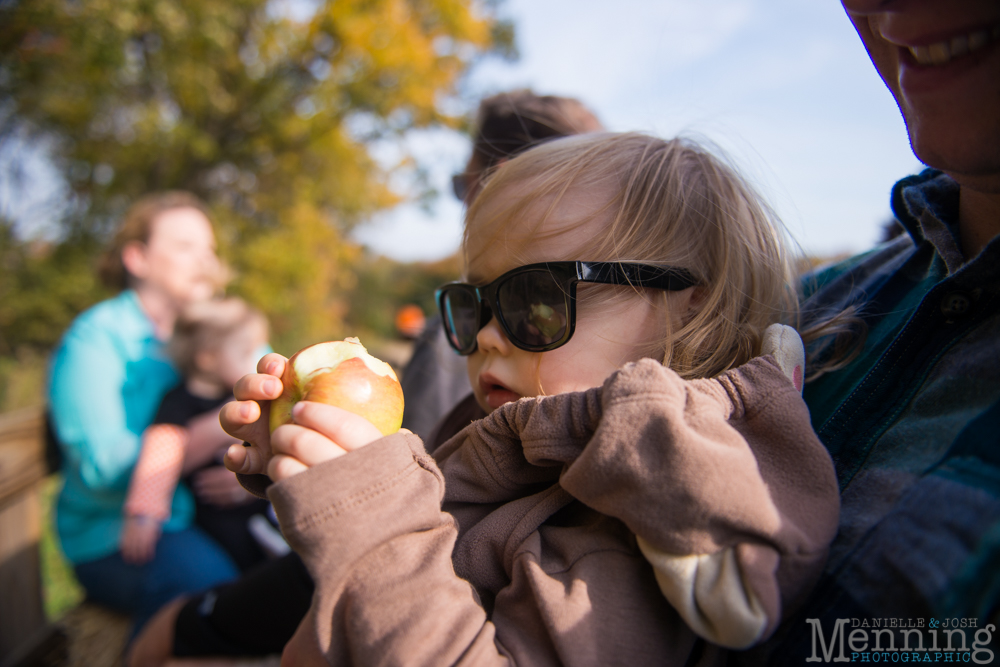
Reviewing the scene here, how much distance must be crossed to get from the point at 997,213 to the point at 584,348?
0.83 metres

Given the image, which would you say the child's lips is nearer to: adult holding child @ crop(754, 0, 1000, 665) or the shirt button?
adult holding child @ crop(754, 0, 1000, 665)

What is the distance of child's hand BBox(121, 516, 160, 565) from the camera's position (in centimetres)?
275

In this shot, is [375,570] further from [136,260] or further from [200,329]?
[136,260]

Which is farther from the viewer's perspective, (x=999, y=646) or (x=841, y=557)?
(x=841, y=557)

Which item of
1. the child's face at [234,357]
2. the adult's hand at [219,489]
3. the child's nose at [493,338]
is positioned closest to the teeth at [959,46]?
the child's nose at [493,338]

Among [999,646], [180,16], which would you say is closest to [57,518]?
[999,646]

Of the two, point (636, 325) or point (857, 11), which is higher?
point (857, 11)

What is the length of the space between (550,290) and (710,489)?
1.91ft

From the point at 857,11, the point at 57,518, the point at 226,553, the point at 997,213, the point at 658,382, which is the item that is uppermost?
the point at 857,11

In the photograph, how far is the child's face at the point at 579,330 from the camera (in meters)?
1.26

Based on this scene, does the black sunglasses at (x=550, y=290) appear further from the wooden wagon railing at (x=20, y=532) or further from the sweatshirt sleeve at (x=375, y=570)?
the wooden wagon railing at (x=20, y=532)

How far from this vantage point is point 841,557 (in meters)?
0.85

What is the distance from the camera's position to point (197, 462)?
2.96 meters

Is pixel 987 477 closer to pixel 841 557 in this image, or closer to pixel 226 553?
pixel 841 557
